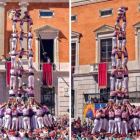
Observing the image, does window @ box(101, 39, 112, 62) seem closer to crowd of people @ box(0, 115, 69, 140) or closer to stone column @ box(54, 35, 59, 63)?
stone column @ box(54, 35, 59, 63)

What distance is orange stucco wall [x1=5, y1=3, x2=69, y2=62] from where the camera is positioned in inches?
356

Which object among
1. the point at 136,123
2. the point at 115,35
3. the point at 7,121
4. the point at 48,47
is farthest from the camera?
the point at 48,47

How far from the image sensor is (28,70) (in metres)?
9.05

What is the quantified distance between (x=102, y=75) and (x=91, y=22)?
94cm

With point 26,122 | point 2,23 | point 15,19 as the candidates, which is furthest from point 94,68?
point 2,23

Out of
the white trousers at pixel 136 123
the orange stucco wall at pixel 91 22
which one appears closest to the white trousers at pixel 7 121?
the orange stucco wall at pixel 91 22

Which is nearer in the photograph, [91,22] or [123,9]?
[123,9]

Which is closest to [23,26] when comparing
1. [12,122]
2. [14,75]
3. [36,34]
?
[36,34]

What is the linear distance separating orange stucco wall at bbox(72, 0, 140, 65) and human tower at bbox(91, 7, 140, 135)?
0.29 feet

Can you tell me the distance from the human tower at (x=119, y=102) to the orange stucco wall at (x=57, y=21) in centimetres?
94

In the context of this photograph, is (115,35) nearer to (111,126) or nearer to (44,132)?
(111,126)

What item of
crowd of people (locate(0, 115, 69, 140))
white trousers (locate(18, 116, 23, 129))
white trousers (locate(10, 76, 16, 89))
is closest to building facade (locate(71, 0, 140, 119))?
crowd of people (locate(0, 115, 69, 140))

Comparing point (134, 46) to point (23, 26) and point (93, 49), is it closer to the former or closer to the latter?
point (93, 49)

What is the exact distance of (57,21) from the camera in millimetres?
9086
